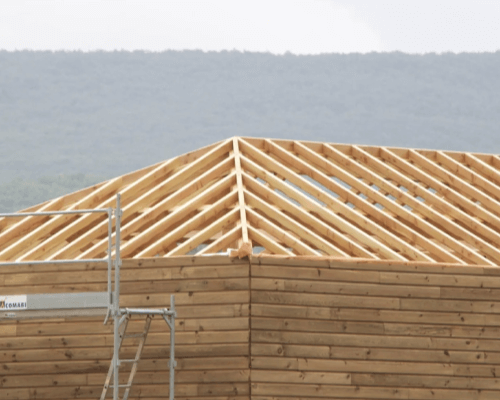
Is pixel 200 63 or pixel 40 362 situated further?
pixel 200 63

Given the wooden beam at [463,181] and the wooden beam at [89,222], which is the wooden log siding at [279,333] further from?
the wooden beam at [463,181]

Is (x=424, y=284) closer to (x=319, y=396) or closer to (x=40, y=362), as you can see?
(x=319, y=396)

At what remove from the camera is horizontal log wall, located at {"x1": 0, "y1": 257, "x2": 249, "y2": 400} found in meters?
9.05

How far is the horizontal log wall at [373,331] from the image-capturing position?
29.8ft

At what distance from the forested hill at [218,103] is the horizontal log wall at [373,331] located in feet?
190

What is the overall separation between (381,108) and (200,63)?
1840 cm

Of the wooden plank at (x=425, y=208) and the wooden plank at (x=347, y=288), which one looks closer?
the wooden plank at (x=347, y=288)

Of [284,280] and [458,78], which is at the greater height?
[458,78]

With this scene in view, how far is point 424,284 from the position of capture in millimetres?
9648

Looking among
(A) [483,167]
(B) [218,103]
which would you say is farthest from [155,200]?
(B) [218,103]

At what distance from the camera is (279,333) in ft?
29.9

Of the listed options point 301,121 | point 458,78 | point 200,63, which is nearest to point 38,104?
point 200,63

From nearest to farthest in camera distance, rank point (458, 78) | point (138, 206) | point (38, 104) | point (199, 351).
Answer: point (199, 351), point (138, 206), point (38, 104), point (458, 78)

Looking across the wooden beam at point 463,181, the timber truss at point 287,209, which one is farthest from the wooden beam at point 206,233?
the wooden beam at point 463,181
